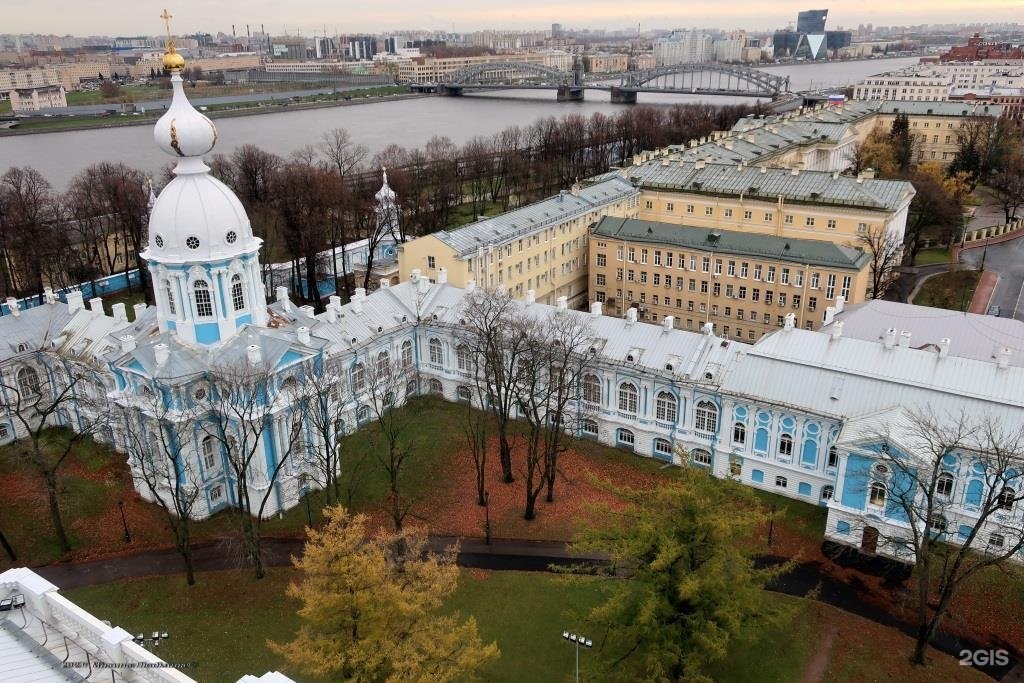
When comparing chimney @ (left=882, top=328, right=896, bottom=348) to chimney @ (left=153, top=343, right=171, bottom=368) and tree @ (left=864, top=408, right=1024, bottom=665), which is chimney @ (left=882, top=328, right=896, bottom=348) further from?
chimney @ (left=153, top=343, right=171, bottom=368)

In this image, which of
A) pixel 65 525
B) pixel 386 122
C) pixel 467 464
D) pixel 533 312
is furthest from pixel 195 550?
pixel 386 122

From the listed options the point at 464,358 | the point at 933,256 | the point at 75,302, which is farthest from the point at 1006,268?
the point at 75,302

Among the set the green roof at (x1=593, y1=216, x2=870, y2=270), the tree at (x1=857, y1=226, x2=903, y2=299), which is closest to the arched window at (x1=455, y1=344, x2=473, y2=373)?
the green roof at (x1=593, y1=216, x2=870, y2=270)

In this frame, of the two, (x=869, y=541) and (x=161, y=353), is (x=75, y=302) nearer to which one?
(x=161, y=353)

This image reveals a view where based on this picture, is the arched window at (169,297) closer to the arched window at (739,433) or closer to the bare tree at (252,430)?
the bare tree at (252,430)

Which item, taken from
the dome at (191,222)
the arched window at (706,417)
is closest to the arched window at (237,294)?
the dome at (191,222)

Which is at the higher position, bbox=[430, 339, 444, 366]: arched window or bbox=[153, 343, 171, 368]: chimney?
bbox=[153, 343, 171, 368]: chimney
